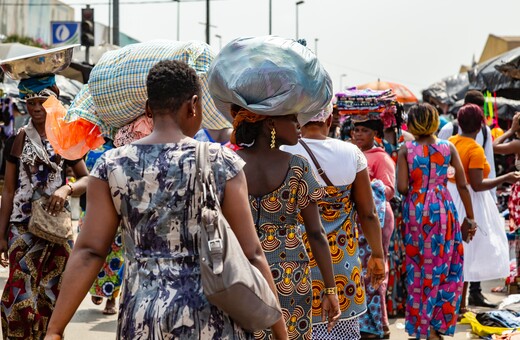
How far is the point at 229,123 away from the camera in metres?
5.16

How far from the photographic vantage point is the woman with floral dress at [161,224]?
3285 millimetres

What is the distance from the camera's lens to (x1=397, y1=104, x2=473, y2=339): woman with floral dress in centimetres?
745

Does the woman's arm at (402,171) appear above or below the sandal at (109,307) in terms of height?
above

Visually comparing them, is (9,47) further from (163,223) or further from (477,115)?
(163,223)

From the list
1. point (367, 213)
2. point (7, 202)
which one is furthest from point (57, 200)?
point (367, 213)

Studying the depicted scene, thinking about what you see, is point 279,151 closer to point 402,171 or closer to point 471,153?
point 402,171

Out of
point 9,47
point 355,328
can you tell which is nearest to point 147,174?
point 355,328

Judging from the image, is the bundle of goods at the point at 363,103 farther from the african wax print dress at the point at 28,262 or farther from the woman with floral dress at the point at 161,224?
the woman with floral dress at the point at 161,224

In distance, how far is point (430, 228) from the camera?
24.8 ft

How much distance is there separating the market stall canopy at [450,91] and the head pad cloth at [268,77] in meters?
17.1

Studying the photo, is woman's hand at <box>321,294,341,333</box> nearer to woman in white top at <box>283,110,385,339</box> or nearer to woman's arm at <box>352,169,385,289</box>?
woman in white top at <box>283,110,385,339</box>

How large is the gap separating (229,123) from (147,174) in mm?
1856

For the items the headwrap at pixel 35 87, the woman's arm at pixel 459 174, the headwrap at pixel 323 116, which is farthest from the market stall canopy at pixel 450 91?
the headwrap at pixel 323 116

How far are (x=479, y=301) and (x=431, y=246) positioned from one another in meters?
2.41
